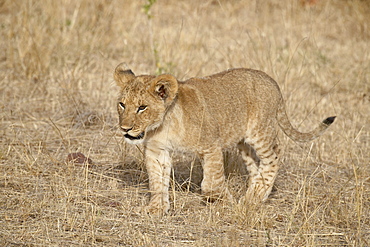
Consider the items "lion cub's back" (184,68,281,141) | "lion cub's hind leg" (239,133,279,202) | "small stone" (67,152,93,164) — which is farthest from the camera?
"small stone" (67,152,93,164)

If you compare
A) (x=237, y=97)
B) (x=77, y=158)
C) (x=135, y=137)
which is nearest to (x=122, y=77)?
(x=135, y=137)

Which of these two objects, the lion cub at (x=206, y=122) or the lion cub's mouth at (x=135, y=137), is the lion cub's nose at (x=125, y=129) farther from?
the lion cub's mouth at (x=135, y=137)

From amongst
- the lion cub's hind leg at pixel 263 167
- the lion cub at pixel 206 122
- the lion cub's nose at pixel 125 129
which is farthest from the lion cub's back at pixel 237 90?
the lion cub's nose at pixel 125 129

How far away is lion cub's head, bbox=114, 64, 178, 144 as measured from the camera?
15.1ft

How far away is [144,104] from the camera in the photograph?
15.2 ft

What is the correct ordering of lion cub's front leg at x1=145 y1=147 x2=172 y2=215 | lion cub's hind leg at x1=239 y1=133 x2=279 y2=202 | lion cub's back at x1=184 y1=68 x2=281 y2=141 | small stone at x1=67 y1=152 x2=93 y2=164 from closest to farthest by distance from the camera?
1. lion cub's front leg at x1=145 y1=147 x2=172 y2=215
2. lion cub's back at x1=184 y1=68 x2=281 y2=141
3. lion cub's hind leg at x1=239 y1=133 x2=279 y2=202
4. small stone at x1=67 y1=152 x2=93 y2=164

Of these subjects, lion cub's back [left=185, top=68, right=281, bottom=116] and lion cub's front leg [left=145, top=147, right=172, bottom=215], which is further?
lion cub's back [left=185, top=68, right=281, bottom=116]

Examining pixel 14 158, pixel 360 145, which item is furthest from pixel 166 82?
pixel 360 145

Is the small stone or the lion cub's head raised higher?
the lion cub's head

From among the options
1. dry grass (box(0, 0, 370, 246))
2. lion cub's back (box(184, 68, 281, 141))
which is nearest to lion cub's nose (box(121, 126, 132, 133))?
dry grass (box(0, 0, 370, 246))

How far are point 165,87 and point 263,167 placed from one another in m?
1.70

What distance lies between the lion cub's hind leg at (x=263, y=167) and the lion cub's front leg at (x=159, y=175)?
0.85 metres

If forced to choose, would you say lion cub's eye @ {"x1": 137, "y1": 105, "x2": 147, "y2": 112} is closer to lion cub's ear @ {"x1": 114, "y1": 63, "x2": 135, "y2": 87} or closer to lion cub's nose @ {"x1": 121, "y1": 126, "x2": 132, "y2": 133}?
lion cub's nose @ {"x1": 121, "y1": 126, "x2": 132, "y2": 133}

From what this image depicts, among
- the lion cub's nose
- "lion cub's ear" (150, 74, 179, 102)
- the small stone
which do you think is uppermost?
"lion cub's ear" (150, 74, 179, 102)
